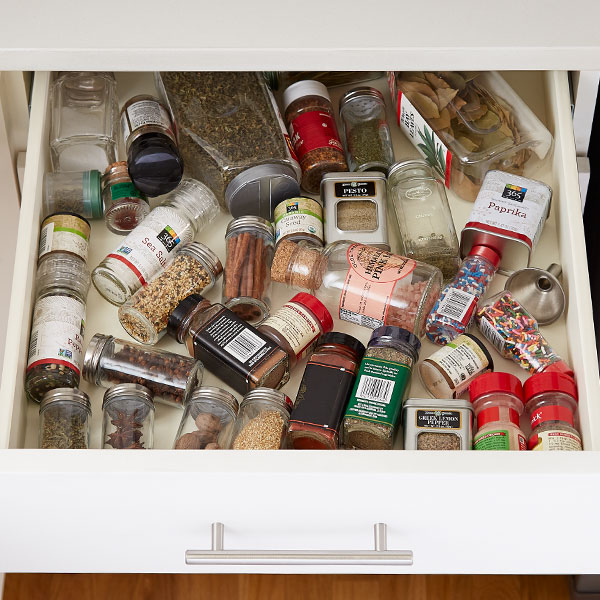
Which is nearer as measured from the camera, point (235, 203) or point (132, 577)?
point (235, 203)

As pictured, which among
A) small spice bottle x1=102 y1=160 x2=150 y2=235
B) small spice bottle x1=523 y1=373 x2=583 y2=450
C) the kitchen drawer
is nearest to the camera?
the kitchen drawer

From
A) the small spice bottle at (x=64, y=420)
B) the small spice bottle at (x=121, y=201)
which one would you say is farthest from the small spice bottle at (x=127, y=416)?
the small spice bottle at (x=121, y=201)

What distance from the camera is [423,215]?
1.17m

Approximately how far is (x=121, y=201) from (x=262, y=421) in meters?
0.37

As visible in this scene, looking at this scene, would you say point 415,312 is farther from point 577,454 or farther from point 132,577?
point 132,577

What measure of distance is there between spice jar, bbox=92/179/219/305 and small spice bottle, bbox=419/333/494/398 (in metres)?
0.34

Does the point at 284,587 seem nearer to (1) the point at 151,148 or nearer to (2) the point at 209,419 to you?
(2) the point at 209,419

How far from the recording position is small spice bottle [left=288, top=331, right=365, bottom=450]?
3.21 ft

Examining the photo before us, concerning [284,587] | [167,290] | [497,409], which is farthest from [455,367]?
[284,587]

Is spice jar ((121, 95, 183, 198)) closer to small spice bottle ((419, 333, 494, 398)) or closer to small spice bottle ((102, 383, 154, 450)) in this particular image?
small spice bottle ((102, 383, 154, 450))

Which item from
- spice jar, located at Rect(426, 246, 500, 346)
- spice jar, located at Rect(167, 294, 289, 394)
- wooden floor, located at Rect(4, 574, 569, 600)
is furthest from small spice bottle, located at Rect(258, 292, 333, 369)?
wooden floor, located at Rect(4, 574, 569, 600)
